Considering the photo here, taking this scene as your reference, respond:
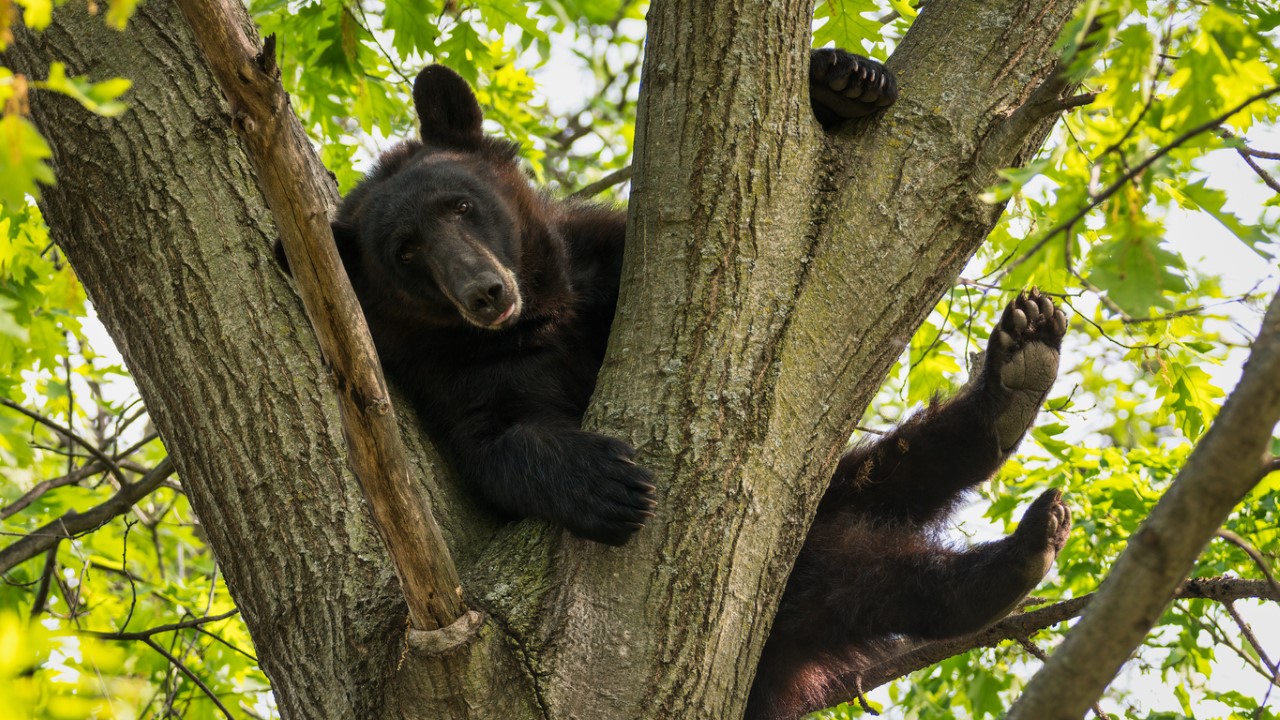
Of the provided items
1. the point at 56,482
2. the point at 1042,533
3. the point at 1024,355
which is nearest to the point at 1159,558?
the point at 1042,533

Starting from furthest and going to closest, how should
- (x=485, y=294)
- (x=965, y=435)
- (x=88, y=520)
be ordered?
1. (x=88, y=520)
2. (x=965, y=435)
3. (x=485, y=294)

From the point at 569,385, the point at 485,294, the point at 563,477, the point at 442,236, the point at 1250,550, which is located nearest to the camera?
the point at 1250,550

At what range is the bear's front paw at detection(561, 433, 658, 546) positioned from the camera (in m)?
3.25

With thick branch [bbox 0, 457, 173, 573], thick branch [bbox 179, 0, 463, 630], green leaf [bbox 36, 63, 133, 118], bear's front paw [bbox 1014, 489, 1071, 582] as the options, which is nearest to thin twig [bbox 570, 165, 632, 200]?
thick branch [bbox 0, 457, 173, 573]

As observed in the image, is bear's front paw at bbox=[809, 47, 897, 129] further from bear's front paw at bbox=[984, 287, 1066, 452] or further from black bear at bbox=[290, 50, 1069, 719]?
bear's front paw at bbox=[984, 287, 1066, 452]

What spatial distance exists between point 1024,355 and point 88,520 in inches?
184

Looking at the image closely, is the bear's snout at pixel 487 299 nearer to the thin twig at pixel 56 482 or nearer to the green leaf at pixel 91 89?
the thin twig at pixel 56 482

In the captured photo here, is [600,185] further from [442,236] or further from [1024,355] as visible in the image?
[1024,355]

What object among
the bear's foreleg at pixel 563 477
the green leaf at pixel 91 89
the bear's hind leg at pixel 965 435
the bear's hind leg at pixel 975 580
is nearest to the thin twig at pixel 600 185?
the bear's foreleg at pixel 563 477

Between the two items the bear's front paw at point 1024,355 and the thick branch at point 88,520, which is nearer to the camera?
the bear's front paw at point 1024,355

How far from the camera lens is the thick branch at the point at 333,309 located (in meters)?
2.45

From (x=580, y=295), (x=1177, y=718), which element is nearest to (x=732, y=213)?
(x=580, y=295)

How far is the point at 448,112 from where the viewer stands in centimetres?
580

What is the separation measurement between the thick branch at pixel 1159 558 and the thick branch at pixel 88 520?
4699 mm
